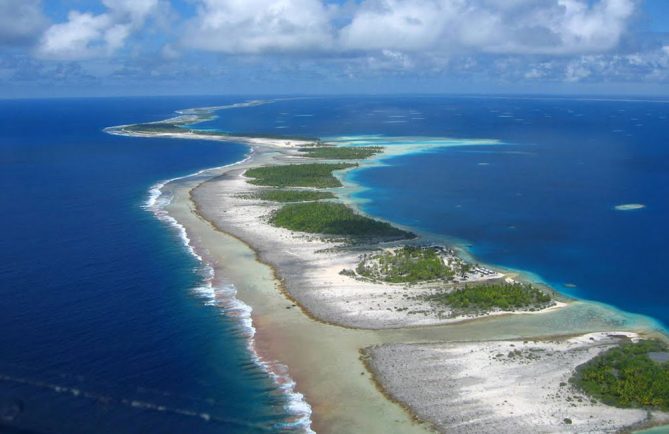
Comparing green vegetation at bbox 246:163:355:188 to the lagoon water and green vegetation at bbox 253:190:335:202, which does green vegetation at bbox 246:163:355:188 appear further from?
green vegetation at bbox 253:190:335:202

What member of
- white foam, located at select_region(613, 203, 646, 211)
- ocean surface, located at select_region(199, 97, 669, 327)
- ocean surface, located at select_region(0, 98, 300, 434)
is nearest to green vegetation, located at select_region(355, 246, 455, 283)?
ocean surface, located at select_region(199, 97, 669, 327)


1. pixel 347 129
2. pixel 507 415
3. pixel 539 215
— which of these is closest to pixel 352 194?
pixel 539 215

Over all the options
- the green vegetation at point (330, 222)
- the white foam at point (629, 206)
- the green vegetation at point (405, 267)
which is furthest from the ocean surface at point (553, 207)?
the green vegetation at point (405, 267)

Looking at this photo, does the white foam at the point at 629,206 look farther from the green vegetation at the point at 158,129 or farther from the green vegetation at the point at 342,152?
the green vegetation at the point at 158,129

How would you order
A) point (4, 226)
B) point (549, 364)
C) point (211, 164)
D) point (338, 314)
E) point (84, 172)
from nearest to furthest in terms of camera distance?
point (549, 364), point (338, 314), point (4, 226), point (84, 172), point (211, 164)

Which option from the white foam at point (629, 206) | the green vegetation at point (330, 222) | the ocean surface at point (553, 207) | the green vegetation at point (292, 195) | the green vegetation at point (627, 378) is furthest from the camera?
the green vegetation at point (292, 195)

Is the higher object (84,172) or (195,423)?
(84,172)

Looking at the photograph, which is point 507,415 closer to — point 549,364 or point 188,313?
point 549,364
